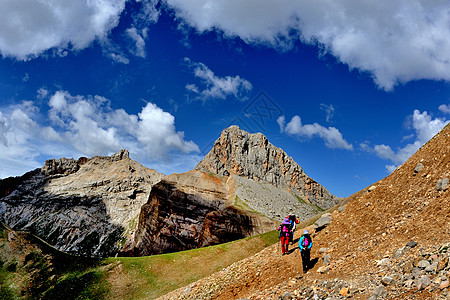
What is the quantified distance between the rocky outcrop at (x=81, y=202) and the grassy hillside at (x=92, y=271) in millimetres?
112309

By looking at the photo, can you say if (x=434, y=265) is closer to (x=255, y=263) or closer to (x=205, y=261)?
(x=255, y=263)

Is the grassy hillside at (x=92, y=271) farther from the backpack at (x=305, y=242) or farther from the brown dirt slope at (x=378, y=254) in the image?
the backpack at (x=305, y=242)

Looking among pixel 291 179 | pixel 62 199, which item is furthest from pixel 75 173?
pixel 291 179

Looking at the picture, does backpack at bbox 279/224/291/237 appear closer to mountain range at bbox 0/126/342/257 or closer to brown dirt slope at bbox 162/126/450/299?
brown dirt slope at bbox 162/126/450/299

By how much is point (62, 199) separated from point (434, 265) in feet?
635

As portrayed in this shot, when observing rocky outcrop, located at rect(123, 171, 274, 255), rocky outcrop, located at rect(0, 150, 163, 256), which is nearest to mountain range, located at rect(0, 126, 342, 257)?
rocky outcrop, located at rect(123, 171, 274, 255)

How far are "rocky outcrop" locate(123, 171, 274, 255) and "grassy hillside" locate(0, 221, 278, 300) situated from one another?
165 feet

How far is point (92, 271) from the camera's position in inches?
1230

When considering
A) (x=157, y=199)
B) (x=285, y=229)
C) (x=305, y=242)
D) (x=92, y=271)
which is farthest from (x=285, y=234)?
(x=157, y=199)

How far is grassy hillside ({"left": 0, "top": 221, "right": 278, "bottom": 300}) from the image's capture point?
2806 cm

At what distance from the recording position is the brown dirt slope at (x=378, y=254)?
31.4ft

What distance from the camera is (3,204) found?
6663 inches

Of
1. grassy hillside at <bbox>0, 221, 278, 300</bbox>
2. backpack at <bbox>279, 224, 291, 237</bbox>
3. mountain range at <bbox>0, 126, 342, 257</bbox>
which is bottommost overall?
grassy hillside at <bbox>0, 221, 278, 300</bbox>

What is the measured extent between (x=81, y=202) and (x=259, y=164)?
113m
